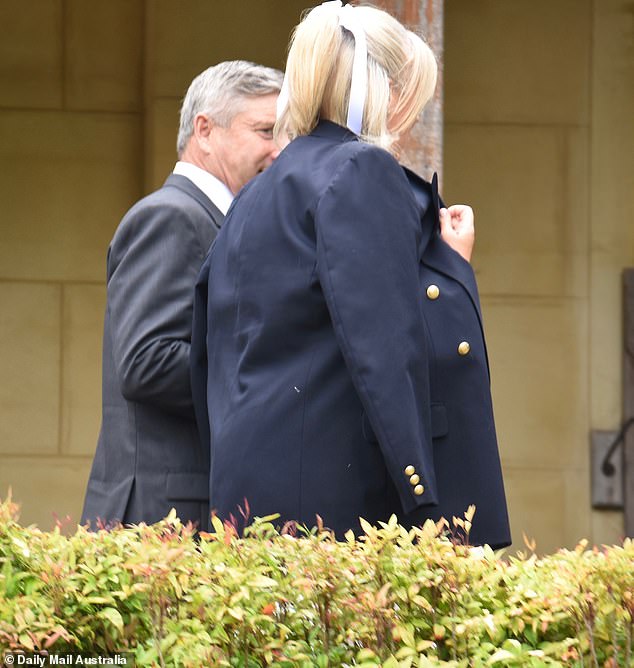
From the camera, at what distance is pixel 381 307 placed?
3.13 m

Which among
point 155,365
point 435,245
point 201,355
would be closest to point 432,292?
point 435,245

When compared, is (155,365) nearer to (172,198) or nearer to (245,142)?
(172,198)

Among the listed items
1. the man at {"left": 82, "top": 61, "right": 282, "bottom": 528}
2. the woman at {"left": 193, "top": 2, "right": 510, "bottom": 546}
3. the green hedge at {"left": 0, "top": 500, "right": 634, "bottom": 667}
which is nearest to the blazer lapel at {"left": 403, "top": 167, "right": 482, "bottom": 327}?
the woman at {"left": 193, "top": 2, "right": 510, "bottom": 546}

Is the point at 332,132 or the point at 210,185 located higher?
the point at 332,132

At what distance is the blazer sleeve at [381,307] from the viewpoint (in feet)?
10.1

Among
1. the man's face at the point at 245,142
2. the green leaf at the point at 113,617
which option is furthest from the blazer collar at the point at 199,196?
the green leaf at the point at 113,617

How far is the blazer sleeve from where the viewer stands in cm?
309

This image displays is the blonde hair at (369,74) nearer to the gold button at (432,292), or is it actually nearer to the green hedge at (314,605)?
the gold button at (432,292)

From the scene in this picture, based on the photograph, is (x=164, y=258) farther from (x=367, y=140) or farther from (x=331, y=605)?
(x=331, y=605)

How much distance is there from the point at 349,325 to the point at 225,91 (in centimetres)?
111

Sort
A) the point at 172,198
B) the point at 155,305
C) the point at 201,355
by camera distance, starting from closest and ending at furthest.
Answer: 1. the point at 201,355
2. the point at 155,305
3. the point at 172,198

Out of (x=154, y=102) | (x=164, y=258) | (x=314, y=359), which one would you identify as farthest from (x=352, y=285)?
(x=154, y=102)

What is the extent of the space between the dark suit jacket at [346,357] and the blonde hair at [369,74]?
0.06m

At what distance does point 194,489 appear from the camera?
3744mm
